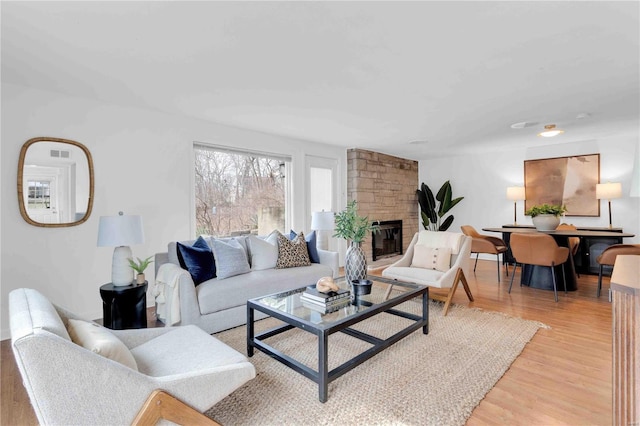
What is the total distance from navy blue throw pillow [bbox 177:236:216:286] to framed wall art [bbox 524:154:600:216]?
5.69 meters

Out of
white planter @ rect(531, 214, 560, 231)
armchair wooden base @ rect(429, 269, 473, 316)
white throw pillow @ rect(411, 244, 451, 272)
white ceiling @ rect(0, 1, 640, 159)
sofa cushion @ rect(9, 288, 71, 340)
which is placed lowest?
armchair wooden base @ rect(429, 269, 473, 316)

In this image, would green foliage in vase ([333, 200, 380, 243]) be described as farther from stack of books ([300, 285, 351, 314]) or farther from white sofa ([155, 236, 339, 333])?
white sofa ([155, 236, 339, 333])

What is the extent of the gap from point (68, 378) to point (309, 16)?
6.56 feet

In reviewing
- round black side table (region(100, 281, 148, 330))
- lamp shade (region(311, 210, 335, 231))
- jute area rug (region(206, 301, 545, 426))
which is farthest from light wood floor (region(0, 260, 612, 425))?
lamp shade (region(311, 210, 335, 231))

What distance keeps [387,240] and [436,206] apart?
1.53m

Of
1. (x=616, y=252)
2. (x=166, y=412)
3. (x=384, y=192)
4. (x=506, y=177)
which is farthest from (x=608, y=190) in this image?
(x=166, y=412)

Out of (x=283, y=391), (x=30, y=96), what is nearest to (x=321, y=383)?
(x=283, y=391)

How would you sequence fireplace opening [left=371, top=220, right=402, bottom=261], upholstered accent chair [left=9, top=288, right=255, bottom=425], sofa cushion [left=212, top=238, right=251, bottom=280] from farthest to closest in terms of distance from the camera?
fireplace opening [left=371, top=220, right=402, bottom=261] → sofa cushion [left=212, top=238, right=251, bottom=280] → upholstered accent chair [left=9, top=288, right=255, bottom=425]

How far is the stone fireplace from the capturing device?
5.75 m

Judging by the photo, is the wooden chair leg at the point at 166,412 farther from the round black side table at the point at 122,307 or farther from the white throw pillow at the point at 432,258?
the white throw pillow at the point at 432,258

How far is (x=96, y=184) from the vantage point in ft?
10.6

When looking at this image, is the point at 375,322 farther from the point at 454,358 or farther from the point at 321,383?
the point at 321,383

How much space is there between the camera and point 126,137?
3.41 meters

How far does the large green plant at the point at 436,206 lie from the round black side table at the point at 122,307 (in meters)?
5.76
